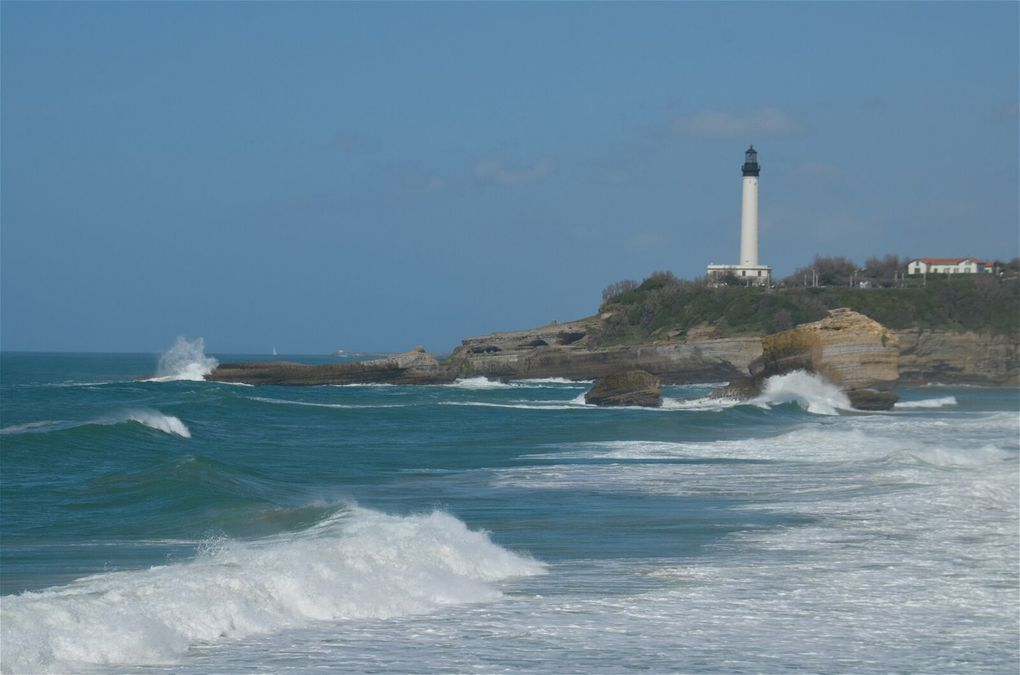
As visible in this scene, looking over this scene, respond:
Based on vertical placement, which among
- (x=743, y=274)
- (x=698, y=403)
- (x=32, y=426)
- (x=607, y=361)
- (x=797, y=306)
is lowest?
(x=32, y=426)

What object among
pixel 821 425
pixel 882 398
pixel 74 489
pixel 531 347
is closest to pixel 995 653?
pixel 74 489

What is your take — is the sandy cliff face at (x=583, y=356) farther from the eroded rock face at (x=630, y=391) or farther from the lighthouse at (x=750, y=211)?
the eroded rock face at (x=630, y=391)

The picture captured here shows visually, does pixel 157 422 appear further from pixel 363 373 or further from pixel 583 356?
pixel 583 356

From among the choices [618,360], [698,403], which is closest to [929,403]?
[698,403]

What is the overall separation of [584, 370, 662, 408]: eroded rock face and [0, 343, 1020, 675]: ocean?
16253mm

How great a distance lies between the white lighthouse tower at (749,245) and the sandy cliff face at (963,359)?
13.7m

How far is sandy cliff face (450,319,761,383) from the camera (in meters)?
61.0

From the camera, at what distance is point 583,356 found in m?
67.0

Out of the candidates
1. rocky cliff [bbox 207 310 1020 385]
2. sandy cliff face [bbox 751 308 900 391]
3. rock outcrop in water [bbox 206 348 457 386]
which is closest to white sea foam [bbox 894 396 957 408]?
sandy cliff face [bbox 751 308 900 391]

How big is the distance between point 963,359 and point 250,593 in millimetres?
62792

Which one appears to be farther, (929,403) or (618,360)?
(618,360)

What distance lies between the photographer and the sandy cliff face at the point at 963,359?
214ft

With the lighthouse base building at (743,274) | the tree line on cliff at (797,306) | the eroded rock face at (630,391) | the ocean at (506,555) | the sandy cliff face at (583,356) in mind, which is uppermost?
the lighthouse base building at (743,274)

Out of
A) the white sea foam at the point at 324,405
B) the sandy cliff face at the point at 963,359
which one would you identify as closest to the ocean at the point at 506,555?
the white sea foam at the point at 324,405
